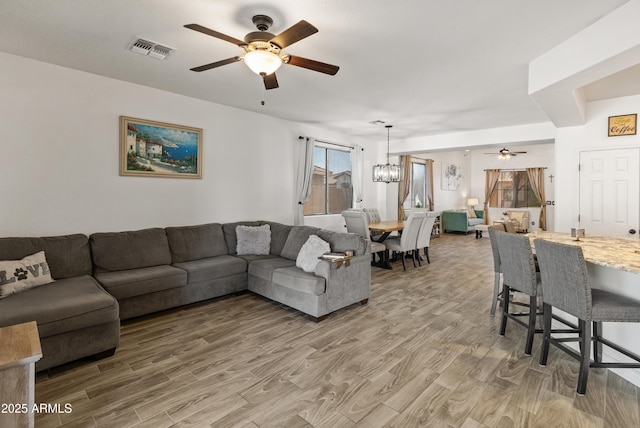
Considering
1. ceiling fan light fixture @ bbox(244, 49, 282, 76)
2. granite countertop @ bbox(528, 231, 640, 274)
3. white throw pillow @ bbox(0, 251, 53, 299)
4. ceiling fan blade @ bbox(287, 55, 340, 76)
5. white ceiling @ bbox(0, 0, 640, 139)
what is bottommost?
white throw pillow @ bbox(0, 251, 53, 299)

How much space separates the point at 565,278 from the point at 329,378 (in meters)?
1.88

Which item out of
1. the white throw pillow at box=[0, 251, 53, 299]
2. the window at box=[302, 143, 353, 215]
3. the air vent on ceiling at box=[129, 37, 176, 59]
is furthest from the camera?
the window at box=[302, 143, 353, 215]

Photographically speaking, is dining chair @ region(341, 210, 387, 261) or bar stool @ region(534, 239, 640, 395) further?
dining chair @ region(341, 210, 387, 261)

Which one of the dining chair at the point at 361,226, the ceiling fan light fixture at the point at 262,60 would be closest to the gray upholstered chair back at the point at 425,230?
the dining chair at the point at 361,226

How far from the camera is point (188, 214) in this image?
4457 millimetres

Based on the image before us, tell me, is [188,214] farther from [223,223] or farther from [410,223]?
[410,223]

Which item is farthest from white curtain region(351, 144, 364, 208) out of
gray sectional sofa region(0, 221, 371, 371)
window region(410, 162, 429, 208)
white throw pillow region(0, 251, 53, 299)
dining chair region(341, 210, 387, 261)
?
white throw pillow region(0, 251, 53, 299)

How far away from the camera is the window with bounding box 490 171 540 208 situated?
10.3 m

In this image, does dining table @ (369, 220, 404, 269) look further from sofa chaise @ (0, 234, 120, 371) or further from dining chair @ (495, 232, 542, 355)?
sofa chaise @ (0, 234, 120, 371)

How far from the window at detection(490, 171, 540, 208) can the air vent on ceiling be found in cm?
1114

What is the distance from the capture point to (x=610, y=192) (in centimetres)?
433

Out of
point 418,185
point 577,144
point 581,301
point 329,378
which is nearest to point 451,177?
point 418,185

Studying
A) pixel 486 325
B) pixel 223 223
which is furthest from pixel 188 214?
pixel 486 325

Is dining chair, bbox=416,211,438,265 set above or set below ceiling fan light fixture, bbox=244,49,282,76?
below
